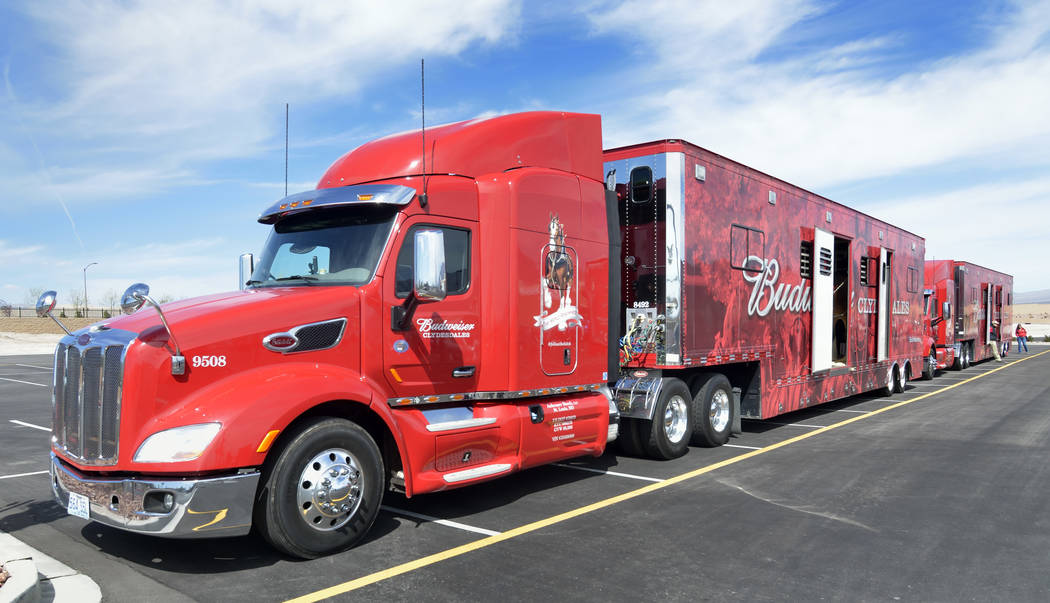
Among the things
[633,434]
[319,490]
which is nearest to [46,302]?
[319,490]

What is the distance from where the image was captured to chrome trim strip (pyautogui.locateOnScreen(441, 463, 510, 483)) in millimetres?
5855

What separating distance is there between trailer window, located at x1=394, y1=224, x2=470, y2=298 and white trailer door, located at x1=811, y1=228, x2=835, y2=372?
24.8 ft

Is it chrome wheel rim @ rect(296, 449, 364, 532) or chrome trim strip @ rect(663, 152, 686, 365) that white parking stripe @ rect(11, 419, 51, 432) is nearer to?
chrome wheel rim @ rect(296, 449, 364, 532)

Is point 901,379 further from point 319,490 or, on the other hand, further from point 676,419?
point 319,490

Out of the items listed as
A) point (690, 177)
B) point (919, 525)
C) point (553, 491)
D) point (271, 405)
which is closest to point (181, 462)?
point (271, 405)

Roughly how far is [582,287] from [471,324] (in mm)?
1595

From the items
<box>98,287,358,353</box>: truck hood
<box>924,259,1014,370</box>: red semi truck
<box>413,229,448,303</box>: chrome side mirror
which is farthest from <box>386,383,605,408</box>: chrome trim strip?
<box>924,259,1014,370</box>: red semi truck

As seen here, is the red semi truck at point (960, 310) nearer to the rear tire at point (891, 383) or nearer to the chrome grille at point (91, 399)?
the rear tire at point (891, 383)

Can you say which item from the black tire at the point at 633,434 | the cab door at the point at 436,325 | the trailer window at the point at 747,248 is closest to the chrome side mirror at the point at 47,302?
the cab door at the point at 436,325

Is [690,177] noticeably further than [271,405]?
Yes

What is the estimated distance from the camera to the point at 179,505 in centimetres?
441

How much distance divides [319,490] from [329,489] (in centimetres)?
7

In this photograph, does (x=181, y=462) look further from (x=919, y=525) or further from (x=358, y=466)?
(x=919, y=525)

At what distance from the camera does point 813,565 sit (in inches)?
195
